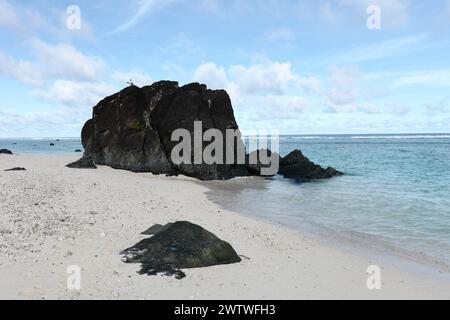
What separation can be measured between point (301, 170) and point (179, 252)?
3082 centimetres

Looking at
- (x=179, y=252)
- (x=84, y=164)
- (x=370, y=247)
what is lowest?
(x=370, y=247)

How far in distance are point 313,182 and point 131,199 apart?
1987cm

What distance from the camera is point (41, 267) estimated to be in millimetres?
9516

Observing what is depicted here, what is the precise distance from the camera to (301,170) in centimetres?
3988

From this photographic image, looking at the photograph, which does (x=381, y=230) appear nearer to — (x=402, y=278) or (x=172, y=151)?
(x=402, y=278)

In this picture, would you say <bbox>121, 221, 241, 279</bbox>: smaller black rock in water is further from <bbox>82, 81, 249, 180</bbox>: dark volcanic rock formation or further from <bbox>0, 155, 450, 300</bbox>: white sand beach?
<bbox>82, 81, 249, 180</bbox>: dark volcanic rock formation

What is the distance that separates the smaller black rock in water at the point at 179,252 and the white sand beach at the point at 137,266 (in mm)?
255

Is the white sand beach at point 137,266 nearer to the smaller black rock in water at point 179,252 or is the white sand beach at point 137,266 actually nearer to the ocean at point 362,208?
the smaller black rock in water at point 179,252

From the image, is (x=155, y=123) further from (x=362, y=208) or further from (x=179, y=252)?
(x=179, y=252)

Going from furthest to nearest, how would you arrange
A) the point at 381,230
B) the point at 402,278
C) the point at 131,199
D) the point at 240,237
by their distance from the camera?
the point at 131,199
the point at 381,230
the point at 240,237
the point at 402,278

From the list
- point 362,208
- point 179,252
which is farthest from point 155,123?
point 179,252
